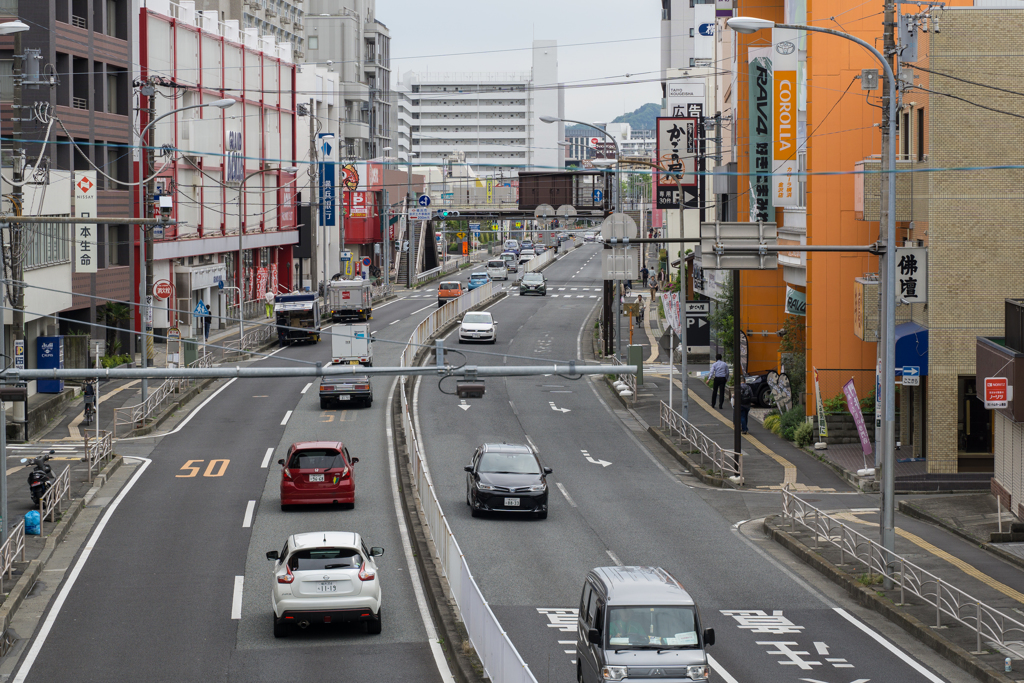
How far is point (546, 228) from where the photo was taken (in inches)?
6993

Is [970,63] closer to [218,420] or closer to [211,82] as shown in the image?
[218,420]

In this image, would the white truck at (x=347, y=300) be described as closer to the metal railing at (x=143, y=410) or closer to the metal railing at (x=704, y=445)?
the metal railing at (x=143, y=410)

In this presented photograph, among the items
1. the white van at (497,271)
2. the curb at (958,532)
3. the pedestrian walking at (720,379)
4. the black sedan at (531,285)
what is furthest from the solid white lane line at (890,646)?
the white van at (497,271)

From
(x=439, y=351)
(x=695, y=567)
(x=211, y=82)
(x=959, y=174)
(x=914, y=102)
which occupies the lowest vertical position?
(x=695, y=567)

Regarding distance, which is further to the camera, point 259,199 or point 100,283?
point 259,199

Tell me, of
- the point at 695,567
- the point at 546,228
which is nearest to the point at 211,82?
the point at 695,567

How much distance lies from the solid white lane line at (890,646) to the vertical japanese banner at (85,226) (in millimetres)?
36432

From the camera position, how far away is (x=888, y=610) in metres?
20.5

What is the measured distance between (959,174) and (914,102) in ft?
11.9

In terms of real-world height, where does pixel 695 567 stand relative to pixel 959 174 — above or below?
below

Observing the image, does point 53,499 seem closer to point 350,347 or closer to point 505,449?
point 505,449

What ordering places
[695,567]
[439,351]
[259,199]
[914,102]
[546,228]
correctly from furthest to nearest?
[546,228]
[259,199]
[914,102]
[695,567]
[439,351]

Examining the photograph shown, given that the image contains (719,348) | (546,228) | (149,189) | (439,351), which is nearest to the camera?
(439,351)

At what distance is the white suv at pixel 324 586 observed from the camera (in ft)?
62.9
